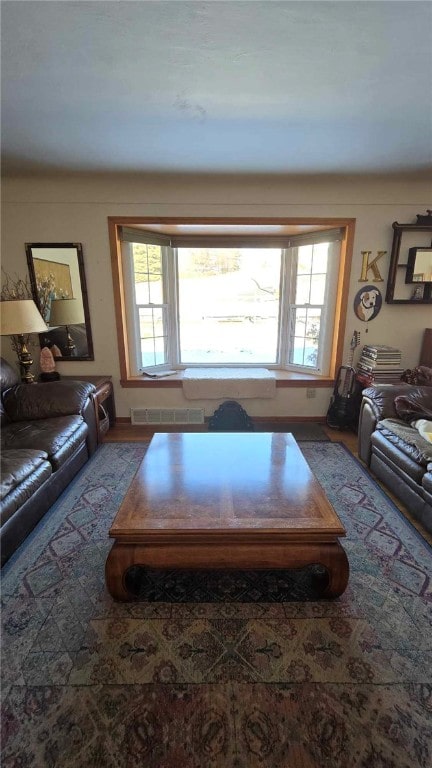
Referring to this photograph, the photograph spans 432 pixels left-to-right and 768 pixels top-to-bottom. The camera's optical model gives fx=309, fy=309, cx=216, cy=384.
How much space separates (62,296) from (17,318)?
2.31 ft

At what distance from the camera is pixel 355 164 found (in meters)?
2.64

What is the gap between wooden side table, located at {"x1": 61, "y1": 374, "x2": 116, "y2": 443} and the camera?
9.95 ft

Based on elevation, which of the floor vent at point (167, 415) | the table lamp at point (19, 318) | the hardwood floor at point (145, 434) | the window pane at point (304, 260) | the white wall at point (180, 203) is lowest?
the hardwood floor at point (145, 434)

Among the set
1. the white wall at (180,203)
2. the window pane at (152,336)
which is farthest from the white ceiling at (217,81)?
the window pane at (152,336)

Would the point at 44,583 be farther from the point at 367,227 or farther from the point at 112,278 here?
the point at 367,227

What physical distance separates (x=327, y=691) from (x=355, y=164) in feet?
11.3

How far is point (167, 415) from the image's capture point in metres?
3.56

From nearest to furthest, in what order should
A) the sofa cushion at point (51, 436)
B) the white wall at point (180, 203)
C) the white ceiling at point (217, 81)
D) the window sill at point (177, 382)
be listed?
the white ceiling at point (217, 81) < the sofa cushion at point (51, 436) < the white wall at point (180, 203) < the window sill at point (177, 382)

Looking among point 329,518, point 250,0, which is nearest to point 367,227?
point 250,0

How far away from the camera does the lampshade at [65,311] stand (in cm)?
326

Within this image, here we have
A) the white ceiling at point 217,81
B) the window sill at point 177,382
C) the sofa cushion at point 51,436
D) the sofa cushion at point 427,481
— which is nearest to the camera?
the white ceiling at point 217,81

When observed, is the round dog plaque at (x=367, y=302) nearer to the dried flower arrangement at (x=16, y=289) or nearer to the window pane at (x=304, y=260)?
the window pane at (x=304, y=260)

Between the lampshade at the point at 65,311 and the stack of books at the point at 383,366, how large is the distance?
3.10 metres

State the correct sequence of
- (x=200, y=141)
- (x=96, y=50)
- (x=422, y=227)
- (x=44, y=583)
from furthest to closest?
(x=422, y=227), (x=200, y=141), (x=44, y=583), (x=96, y=50)
